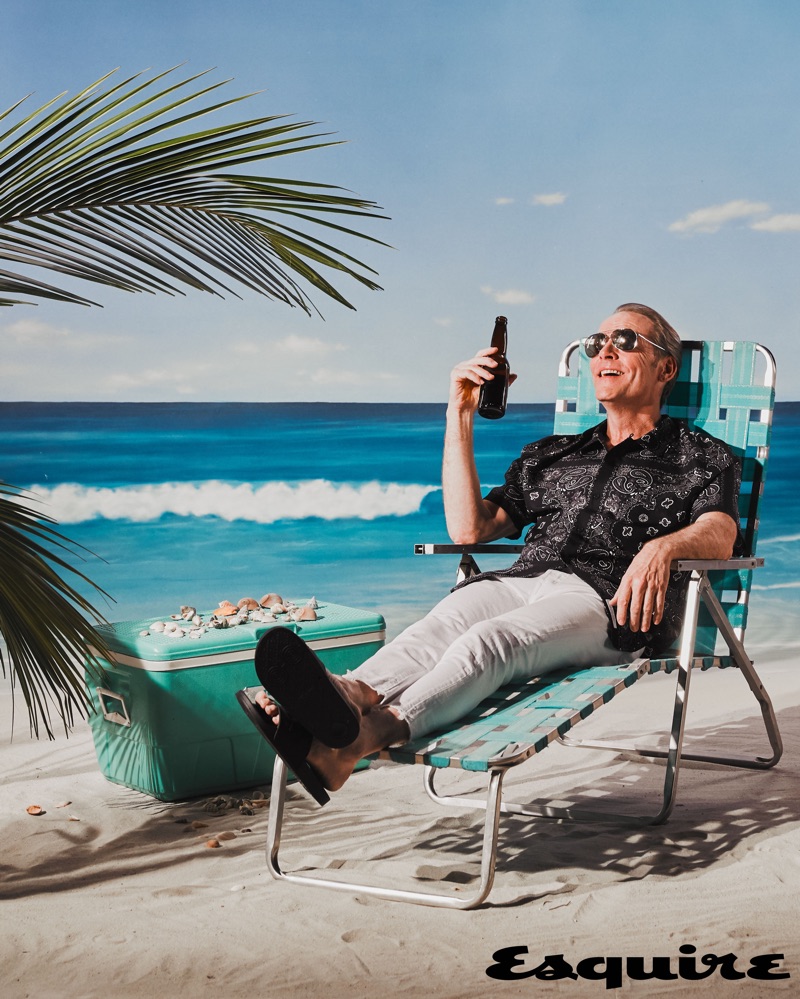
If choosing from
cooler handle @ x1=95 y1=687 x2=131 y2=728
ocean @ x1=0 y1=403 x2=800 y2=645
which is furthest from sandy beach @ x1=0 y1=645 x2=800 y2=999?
ocean @ x1=0 y1=403 x2=800 y2=645

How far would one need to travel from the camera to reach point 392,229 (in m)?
16.4

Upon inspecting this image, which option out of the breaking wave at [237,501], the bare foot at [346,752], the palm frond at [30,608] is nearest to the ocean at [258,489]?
the breaking wave at [237,501]

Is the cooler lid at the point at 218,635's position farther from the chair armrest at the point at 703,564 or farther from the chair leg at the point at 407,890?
the chair armrest at the point at 703,564

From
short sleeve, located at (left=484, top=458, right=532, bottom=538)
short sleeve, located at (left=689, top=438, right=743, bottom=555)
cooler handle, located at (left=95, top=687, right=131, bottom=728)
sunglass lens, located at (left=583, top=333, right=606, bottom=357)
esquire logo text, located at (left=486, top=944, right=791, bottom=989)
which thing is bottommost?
esquire logo text, located at (left=486, top=944, right=791, bottom=989)

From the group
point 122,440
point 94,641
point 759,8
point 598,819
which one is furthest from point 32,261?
point 759,8

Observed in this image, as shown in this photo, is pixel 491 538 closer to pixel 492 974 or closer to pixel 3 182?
pixel 492 974

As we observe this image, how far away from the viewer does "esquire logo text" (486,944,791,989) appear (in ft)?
6.66

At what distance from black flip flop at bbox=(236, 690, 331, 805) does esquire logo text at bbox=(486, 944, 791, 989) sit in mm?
467

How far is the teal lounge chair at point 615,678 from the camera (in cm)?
225

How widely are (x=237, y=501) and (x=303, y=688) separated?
12880 mm

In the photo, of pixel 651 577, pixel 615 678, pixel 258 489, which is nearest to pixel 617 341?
pixel 651 577

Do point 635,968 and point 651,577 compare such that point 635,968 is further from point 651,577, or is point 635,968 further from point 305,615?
point 305,615

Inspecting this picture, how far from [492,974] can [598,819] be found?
943mm

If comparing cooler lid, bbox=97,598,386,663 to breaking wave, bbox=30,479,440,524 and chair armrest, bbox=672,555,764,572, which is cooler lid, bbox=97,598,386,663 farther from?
breaking wave, bbox=30,479,440,524
